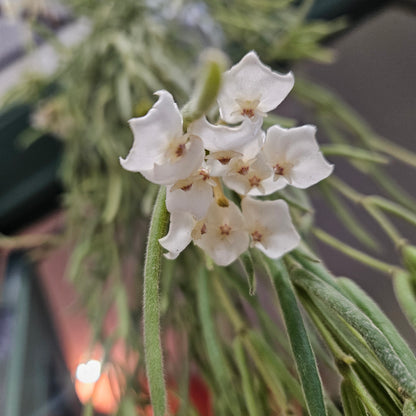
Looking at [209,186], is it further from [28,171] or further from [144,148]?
[28,171]

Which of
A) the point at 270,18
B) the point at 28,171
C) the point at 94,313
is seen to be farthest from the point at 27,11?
the point at 94,313

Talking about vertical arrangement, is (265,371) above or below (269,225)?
below

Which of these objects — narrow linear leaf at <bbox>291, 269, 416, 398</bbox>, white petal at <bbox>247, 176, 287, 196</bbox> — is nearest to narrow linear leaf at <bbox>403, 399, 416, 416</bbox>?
narrow linear leaf at <bbox>291, 269, 416, 398</bbox>

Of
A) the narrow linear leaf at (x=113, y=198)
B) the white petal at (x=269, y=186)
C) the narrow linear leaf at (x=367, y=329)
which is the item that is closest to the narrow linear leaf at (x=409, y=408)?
the narrow linear leaf at (x=367, y=329)

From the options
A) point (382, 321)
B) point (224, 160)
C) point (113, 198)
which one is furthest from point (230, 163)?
point (113, 198)

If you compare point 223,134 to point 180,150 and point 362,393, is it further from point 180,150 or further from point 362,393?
point 362,393

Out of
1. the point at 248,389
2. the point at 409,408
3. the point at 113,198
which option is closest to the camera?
the point at 409,408

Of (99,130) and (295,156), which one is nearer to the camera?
(295,156)

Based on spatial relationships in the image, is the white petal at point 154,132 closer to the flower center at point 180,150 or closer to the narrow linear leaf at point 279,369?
the flower center at point 180,150
